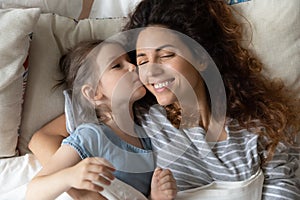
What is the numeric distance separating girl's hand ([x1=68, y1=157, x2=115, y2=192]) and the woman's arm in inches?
9.7

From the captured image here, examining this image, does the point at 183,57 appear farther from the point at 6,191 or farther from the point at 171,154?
the point at 6,191

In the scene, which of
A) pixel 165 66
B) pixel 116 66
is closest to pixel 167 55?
pixel 165 66

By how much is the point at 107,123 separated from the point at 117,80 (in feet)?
0.35

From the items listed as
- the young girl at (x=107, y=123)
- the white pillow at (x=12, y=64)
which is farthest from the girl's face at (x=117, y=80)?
the white pillow at (x=12, y=64)

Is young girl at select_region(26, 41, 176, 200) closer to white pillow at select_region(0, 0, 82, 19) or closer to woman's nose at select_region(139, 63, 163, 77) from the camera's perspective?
woman's nose at select_region(139, 63, 163, 77)

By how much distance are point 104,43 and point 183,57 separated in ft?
0.71

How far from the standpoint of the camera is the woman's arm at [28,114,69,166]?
1.20m

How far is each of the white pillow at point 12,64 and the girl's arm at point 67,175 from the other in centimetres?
24

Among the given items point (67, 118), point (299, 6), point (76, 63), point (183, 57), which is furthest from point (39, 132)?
point (299, 6)

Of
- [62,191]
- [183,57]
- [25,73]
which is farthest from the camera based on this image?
[25,73]

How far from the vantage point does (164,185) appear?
1.03m

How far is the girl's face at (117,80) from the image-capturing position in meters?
1.16

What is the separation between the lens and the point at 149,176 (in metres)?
1.15

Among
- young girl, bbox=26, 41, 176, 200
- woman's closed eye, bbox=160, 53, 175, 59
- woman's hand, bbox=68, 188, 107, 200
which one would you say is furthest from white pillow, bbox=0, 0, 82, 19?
woman's hand, bbox=68, 188, 107, 200
